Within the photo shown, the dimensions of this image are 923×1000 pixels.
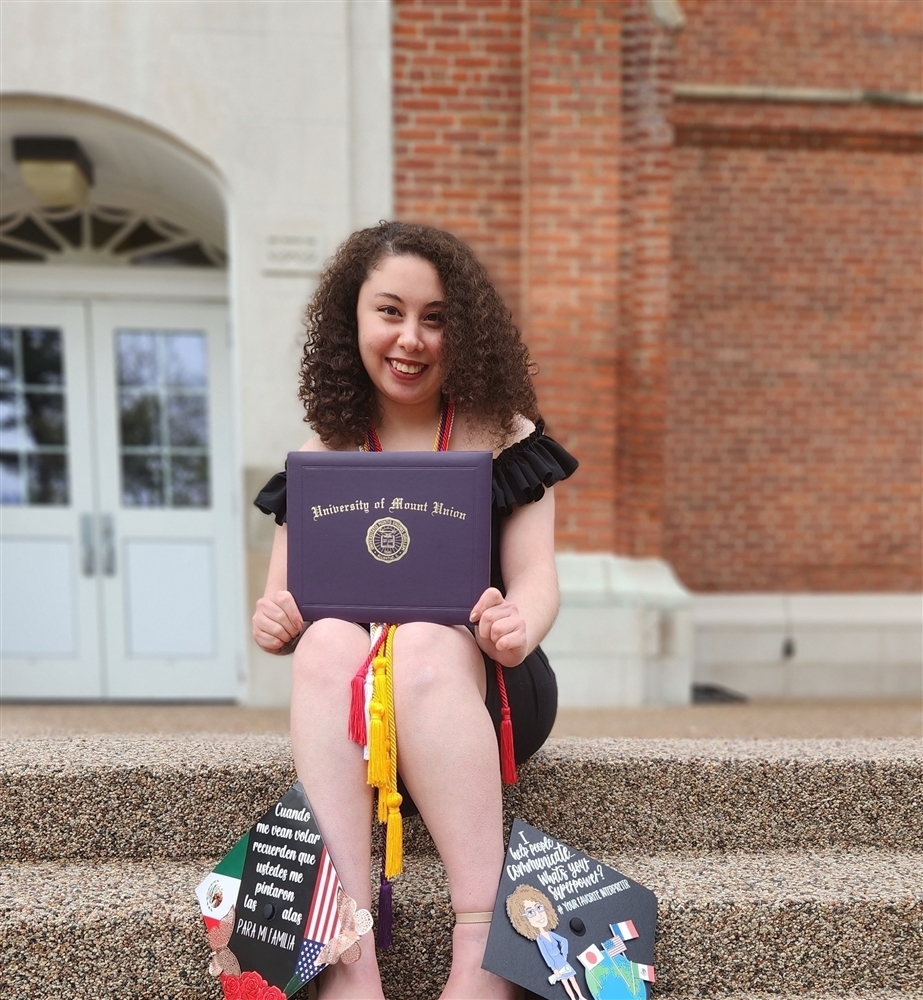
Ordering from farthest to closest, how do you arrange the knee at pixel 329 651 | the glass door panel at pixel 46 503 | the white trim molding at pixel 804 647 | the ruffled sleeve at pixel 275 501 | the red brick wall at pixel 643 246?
the white trim molding at pixel 804 647, the glass door panel at pixel 46 503, the red brick wall at pixel 643 246, the ruffled sleeve at pixel 275 501, the knee at pixel 329 651

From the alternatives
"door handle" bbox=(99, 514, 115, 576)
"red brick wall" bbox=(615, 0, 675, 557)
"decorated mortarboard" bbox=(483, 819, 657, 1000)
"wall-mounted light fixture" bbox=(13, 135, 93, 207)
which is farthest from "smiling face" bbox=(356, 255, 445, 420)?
"door handle" bbox=(99, 514, 115, 576)

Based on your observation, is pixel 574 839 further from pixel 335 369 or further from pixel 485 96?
pixel 485 96

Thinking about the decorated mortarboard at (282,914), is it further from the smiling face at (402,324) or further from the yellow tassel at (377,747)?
the smiling face at (402,324)

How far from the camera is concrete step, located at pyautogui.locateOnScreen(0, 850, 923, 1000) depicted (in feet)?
4.65

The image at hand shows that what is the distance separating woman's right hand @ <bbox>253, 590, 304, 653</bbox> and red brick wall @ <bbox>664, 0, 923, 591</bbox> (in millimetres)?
4118

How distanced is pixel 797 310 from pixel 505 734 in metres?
4.68

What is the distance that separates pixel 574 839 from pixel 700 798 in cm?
31

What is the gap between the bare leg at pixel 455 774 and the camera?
132 cm

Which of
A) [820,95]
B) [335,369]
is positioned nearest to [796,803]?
[335,369]

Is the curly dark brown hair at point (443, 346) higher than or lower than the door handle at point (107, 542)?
higher

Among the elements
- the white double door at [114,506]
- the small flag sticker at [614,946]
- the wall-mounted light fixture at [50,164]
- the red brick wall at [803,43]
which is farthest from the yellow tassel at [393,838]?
the red brick wall at [803,43]

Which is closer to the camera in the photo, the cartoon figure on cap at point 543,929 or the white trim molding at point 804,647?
the cartoon figure on cap at point 543,929

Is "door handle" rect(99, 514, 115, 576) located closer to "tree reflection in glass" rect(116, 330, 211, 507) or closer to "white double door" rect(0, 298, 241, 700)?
"white double door" rect(0, 298, 241, 700)

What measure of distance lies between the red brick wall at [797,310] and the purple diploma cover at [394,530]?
4.02 m
